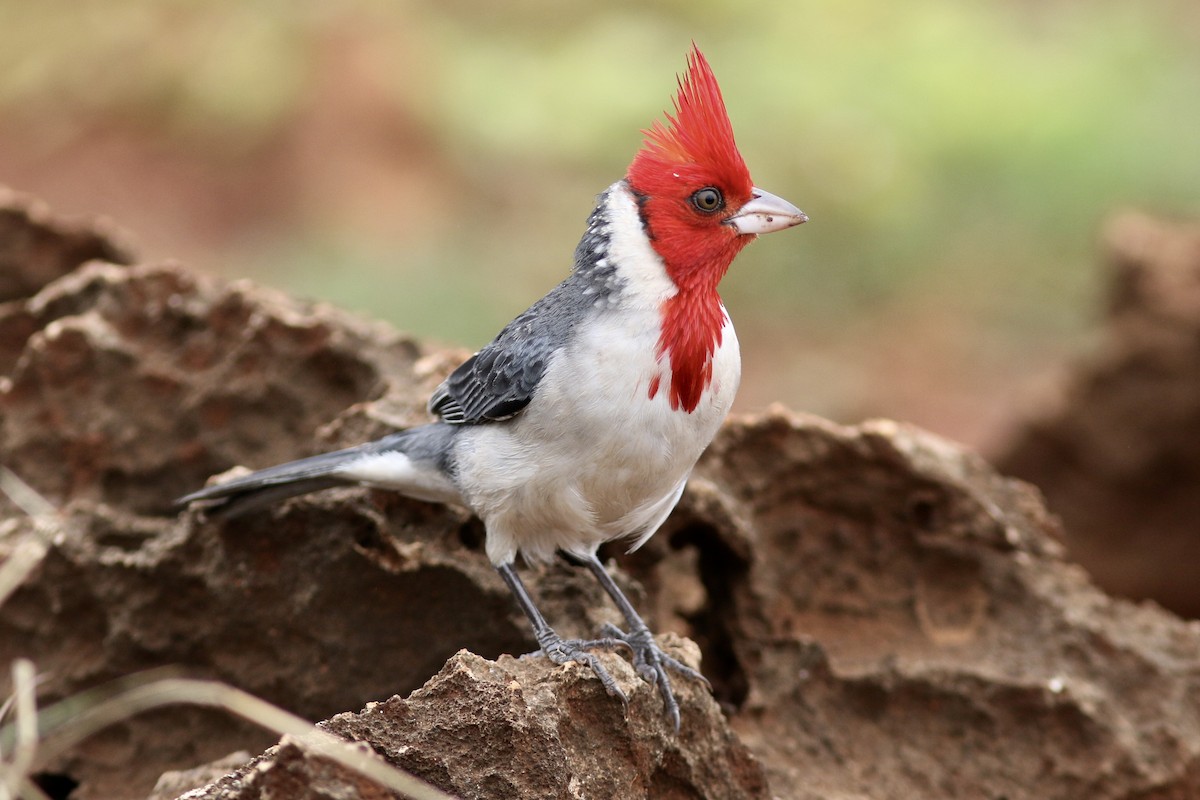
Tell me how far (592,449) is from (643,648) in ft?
1.87

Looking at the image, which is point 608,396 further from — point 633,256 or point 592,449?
point 633,256

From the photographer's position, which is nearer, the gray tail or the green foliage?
the gray tail

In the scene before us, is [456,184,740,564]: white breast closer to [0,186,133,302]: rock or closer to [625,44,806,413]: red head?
[625,44,806,413]: red head

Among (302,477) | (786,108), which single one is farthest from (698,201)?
(786,108)

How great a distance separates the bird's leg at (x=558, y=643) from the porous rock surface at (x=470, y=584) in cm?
18

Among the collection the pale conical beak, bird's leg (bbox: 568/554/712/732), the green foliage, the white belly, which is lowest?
bird's leg (bbox: 568/554/712/732)

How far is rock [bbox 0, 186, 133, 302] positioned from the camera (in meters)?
5.33

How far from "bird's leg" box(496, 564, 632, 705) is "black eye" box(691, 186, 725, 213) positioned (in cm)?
121

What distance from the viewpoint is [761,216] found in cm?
406

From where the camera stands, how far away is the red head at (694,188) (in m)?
4.00

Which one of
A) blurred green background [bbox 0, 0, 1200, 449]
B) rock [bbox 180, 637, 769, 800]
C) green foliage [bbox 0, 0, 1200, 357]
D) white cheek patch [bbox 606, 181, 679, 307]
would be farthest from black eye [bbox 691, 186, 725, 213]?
green foliage [bbox 0, 0, 1200, 357]

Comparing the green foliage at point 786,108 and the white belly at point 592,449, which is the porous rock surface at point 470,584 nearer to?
the white belly at point 592,449

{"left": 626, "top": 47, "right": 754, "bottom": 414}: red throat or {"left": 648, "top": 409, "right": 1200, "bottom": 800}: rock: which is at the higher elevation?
{"left": 626, "top": 47, "right": 754, "bottom": 414}: red throat

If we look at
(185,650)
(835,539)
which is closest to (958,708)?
(835,539)
